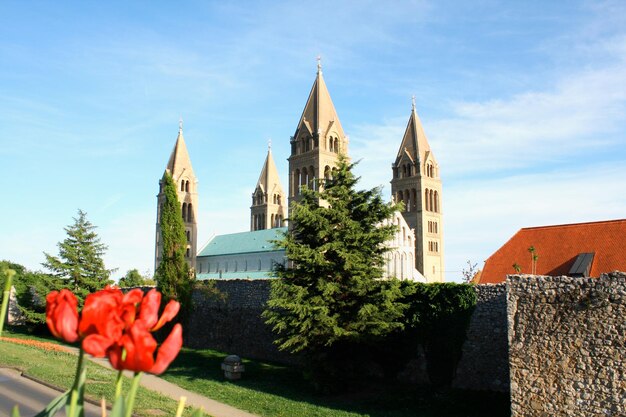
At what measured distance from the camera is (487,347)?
19141mm

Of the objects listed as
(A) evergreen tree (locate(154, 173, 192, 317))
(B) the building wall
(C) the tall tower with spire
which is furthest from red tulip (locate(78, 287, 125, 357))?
(B) the building wall

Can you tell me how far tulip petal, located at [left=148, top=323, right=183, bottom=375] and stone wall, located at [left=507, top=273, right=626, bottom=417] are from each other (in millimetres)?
13564

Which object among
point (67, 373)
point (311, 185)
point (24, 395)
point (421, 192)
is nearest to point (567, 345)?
point (24, 395)

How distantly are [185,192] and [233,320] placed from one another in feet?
221

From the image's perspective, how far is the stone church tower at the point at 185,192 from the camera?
310 ft

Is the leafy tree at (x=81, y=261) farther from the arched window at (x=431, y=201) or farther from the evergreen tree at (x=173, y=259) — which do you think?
the arched window at (x=431, y=201)

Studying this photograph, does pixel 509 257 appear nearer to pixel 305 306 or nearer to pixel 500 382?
pixel 500 382

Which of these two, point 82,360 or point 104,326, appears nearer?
point 104,326

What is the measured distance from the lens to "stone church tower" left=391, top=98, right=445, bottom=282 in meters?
83.4

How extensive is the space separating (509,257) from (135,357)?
111ft

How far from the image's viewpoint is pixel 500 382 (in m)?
18.8

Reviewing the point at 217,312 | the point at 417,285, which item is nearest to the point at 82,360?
the point at 417,285

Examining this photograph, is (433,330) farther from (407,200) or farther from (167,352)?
(407,200)

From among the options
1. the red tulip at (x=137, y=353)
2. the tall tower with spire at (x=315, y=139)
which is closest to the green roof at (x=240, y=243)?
the tall tower with spire at (x=315, y=139)
